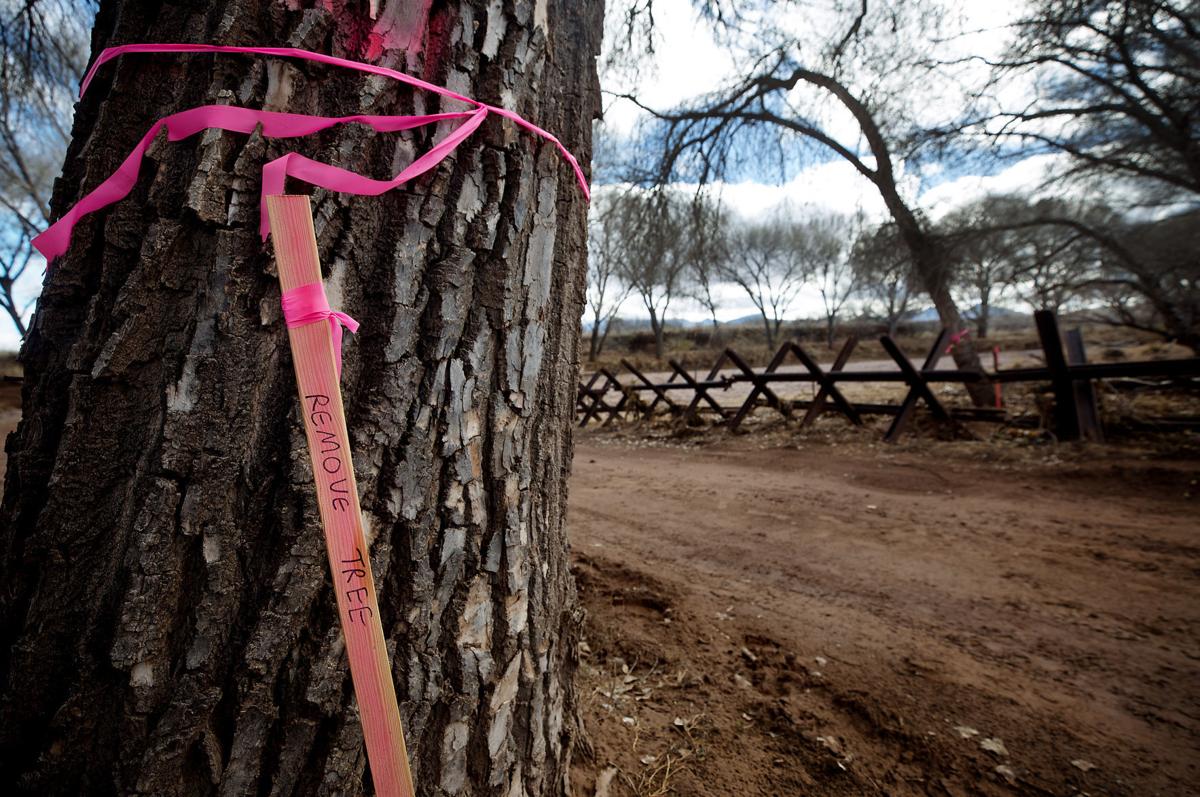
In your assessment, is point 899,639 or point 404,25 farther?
point 899,639

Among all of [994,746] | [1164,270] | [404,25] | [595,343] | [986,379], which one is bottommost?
[994,746]

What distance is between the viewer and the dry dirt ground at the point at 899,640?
148 centimetres

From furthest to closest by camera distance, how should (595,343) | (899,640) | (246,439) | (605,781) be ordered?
(595,343), (899,640), (605,781), (246,439)

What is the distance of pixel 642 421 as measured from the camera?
10680 millimetres

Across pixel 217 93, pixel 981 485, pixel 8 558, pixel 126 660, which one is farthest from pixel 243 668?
pixel 981 485

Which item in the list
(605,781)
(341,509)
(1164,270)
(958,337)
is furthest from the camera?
(958,337)

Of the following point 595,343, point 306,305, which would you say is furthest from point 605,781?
point 595,343

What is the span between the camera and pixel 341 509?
774 millimetres

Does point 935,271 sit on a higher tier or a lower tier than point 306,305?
higher

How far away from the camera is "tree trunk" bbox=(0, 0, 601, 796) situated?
86 cm

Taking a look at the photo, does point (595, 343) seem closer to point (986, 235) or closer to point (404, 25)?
point (986, 235)

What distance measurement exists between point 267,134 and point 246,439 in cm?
48

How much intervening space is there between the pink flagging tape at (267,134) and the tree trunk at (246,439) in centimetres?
2

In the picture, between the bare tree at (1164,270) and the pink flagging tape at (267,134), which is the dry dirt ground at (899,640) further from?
the bare tree at (1164,270)
